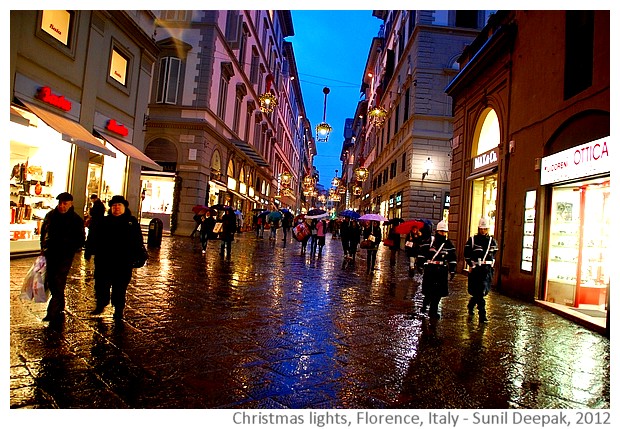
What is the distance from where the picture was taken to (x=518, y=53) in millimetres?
→ 10430

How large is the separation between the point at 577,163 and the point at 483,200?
18.1 feet

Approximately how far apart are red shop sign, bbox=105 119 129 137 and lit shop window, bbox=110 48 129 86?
1.42 meters

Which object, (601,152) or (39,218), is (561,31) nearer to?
(601,152)

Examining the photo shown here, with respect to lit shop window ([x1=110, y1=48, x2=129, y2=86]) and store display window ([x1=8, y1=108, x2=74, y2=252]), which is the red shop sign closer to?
lit shop window ([x1=110, y1=48, x2=129, y2=86])

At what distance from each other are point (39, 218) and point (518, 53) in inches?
498

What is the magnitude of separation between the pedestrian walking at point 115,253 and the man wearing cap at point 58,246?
0.26m

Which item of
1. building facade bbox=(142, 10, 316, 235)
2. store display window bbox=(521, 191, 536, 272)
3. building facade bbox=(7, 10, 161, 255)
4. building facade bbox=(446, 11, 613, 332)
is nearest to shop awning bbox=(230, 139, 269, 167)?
building facade bbox=(142, 10, 316, 235)

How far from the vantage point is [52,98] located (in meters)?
10.4

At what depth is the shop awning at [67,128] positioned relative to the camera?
9617mm

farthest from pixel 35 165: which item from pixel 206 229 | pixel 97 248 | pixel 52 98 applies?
pixel 97 248

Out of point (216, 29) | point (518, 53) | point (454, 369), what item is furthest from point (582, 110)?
point (216, 29)

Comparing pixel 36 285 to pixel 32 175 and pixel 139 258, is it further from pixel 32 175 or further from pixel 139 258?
pixel 32 175
